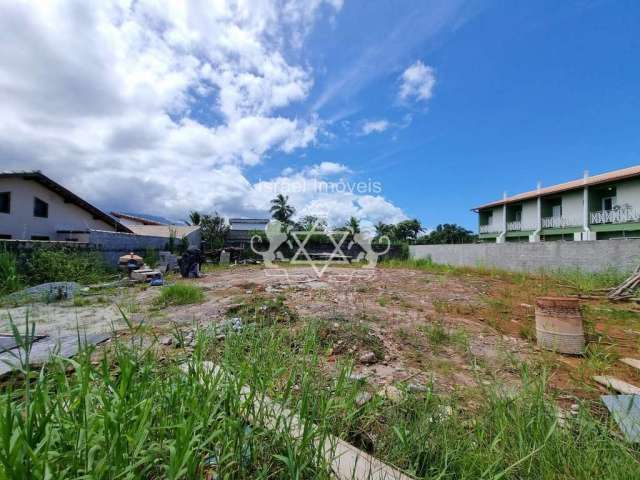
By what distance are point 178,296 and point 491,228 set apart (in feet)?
77.5

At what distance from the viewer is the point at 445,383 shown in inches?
94.6

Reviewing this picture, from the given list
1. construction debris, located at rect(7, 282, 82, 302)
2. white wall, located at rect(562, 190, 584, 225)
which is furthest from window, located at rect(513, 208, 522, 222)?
construction debris, located at rect(7, 282, 82, 302)

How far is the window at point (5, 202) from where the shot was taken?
10.8 metres

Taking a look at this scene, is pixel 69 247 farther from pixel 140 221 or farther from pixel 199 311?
pixel 140 221

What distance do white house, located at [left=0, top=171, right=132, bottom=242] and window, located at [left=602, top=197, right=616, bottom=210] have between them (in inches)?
954

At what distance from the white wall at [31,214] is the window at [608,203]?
87.0ft

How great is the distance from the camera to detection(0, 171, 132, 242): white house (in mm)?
10938

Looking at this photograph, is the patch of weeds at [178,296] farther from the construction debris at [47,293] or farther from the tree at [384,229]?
the tree at [384,229]

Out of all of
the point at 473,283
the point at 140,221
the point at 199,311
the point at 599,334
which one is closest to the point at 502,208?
the point at 473,283

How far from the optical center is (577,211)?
15.7m

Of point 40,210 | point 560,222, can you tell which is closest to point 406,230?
point 560,222

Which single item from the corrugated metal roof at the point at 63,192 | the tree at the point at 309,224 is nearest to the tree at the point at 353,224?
the tree at the point at 309,224

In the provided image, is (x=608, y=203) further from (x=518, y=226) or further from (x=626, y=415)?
(x=626, y=415)

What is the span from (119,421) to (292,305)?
4.07m
